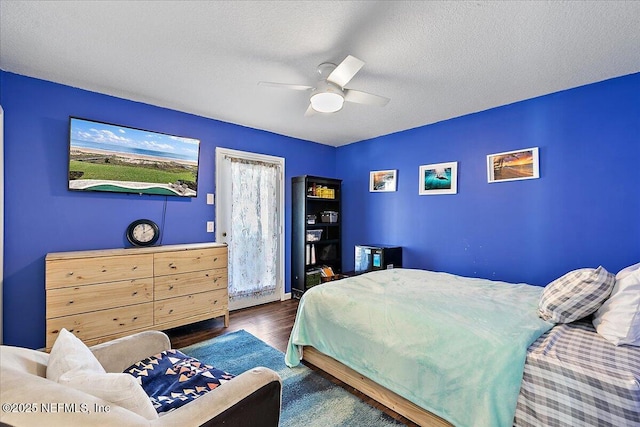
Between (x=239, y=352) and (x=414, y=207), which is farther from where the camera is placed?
(x=414, y=207)

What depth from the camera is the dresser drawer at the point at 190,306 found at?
282 centimetres

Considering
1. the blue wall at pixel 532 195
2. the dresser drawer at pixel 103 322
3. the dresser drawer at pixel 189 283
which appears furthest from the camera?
the dresser drawer at pixel 189 283

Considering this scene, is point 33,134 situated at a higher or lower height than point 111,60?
lower

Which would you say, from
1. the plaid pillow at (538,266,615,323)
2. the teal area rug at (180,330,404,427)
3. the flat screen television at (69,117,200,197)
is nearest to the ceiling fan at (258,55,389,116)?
the flat screen television at (69,117,200,197)

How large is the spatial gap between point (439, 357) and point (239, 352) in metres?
1.83

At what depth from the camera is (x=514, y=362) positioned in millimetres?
1410

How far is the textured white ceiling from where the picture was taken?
1671 mm

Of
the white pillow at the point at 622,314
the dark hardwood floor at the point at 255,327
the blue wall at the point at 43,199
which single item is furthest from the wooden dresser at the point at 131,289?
the white pillow at the point at 622,314

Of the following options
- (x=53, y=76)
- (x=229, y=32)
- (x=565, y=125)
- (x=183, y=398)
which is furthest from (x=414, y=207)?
(x=53, y=76)

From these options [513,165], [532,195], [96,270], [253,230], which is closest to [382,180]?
[513,165]

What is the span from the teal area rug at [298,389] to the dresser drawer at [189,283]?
54 centimetres

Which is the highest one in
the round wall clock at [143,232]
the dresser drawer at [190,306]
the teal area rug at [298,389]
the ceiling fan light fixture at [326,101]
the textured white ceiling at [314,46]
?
the textured white ceiling at [314,46]

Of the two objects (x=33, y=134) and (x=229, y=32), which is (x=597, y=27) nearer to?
(x=229, y=32)

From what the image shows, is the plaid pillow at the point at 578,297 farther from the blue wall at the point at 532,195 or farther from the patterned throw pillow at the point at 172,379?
the patterned throw pillow at the point at 172,379
